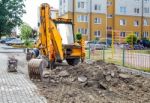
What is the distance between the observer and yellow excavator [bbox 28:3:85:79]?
20781 millimetres

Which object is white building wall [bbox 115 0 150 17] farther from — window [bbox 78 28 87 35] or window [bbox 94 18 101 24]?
window [bbox 78 28 87 35]

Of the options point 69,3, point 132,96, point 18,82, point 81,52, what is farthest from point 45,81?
point 69,3

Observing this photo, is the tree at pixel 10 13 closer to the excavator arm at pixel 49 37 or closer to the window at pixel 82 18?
the window at pixel 82 18

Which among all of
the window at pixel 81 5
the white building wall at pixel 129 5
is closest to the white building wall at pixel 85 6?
the window at pixel 81 5

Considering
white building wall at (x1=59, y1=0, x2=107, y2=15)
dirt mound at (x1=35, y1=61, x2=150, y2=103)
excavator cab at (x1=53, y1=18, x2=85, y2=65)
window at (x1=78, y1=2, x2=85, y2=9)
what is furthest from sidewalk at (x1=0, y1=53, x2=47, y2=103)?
window at (x1=78, y1=2, x2=85, y2=9)

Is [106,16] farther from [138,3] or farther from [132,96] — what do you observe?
[132,96]

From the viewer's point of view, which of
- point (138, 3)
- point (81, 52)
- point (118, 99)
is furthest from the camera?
point (138, 3)

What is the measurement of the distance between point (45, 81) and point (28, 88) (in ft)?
7.37

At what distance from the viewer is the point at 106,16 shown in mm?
76938

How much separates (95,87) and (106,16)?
64.5 metres

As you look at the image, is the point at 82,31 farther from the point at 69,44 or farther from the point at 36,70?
the point at 36,70

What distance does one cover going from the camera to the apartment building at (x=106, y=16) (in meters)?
74.0

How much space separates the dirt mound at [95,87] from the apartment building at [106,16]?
56.9 m

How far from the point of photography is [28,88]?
12664 millimetres
